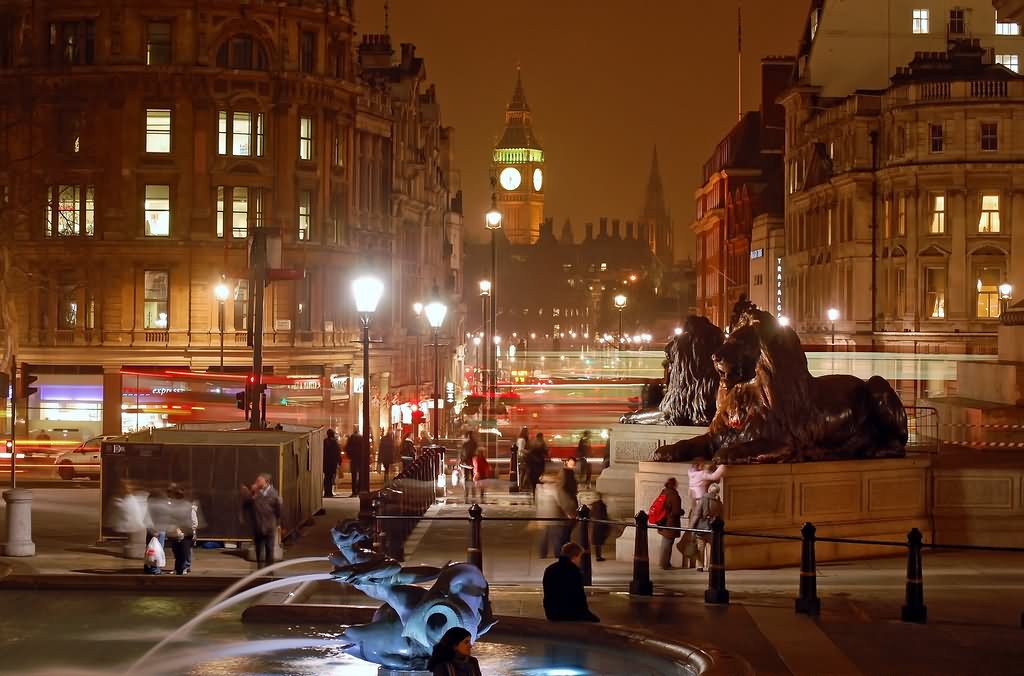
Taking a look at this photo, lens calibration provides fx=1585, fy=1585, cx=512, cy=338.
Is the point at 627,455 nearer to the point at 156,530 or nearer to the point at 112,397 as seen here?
the point at 156,530

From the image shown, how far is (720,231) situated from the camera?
115 meters

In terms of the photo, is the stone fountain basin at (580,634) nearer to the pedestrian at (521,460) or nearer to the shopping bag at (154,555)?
the shopping bag at (154,555)

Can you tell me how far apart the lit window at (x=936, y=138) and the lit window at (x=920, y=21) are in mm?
11912

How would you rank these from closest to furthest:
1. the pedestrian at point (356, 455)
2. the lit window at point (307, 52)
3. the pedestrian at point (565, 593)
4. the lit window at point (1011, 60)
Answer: the pedestrian at point (565, 593) < the pedestrian at point (356, 455) < the lit window at point (307, 52) < the lit window at point (1011, 60)

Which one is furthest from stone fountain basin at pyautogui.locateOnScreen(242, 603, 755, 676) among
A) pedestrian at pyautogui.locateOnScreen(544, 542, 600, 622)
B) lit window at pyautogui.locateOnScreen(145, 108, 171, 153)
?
lit window at pyautogui.locateOnScreen(145, 108, 171, 153)

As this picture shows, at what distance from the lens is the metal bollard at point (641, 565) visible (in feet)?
61.8

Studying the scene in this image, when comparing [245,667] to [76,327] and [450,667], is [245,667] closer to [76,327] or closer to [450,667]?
[450,667]

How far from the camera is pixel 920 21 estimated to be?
79.6 m

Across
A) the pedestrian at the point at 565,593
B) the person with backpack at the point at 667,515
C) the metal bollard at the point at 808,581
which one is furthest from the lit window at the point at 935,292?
the pedestrian at the point at 565,593

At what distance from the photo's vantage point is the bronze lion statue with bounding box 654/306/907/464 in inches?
862

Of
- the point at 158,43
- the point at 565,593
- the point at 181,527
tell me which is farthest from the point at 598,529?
the point at 158,43

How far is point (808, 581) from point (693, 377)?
10486 mm

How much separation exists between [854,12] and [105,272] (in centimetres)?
4266

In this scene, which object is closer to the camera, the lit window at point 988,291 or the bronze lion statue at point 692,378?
the bronze lion statue at point 692,378
